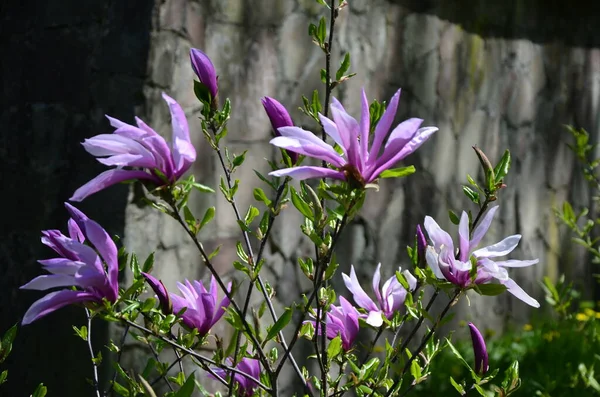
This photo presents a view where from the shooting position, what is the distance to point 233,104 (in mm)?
2889

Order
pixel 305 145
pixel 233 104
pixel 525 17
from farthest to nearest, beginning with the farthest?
pixel 525 17 → pixel 233 104 → pixel 305 145

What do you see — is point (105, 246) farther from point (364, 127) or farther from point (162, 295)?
point (364, 127)

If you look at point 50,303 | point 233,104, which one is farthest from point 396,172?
point 233,104

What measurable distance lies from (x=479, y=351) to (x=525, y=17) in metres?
3.74

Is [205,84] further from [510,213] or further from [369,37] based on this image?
[510,213]

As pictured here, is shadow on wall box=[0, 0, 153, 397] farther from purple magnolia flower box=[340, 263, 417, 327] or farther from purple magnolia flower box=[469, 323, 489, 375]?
purple magnolia flower box=[469, 323, 489, 375]

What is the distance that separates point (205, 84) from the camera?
46.5 inches

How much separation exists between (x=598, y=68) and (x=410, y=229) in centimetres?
228

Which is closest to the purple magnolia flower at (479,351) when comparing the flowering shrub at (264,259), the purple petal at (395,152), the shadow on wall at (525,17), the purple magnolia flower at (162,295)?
the flowering shrub at (264,259)

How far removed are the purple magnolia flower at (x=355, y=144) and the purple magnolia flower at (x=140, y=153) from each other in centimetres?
13

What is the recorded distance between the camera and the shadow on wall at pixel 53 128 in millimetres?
2562

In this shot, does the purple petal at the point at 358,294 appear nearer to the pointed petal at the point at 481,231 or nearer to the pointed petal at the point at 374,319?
the pointed petal at the point at 374,319

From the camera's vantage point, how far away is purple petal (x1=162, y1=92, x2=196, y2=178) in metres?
1.01

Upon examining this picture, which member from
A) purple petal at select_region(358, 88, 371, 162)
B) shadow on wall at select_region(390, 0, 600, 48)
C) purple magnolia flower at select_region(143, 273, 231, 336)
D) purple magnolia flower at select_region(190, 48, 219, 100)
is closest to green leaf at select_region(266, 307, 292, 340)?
purple magnolia flower at select_region(143, 273, 231, 336)
